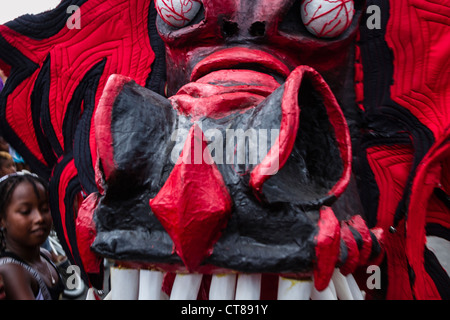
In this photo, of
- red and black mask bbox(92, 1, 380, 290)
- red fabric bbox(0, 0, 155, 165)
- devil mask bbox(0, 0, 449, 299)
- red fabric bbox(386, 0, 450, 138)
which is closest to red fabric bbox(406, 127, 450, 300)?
devil mask bbox(0, 0, 449, 299)

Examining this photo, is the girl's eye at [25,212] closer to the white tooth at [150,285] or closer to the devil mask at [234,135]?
the devil mask at [234,135]

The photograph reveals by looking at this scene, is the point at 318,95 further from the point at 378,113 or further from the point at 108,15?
the point at 108,15

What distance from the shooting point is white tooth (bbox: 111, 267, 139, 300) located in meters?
0.93

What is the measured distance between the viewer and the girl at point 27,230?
1.97 meters

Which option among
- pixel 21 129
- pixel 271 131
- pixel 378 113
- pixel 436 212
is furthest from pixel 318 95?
pixel 21 129

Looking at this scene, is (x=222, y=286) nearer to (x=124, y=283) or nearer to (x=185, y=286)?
(x=185, y=286)

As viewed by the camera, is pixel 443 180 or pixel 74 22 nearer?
pixel 443 180

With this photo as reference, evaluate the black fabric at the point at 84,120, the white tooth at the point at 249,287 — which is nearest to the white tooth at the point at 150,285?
the white tooth at the point at 249,287

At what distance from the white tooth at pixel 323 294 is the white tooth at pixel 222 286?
17cm

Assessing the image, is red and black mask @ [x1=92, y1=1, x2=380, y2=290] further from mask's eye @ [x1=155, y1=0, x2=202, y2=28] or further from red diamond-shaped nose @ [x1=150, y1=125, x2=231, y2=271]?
mask's eye @ [x1=155, y1=0, x2=202, y2=28]

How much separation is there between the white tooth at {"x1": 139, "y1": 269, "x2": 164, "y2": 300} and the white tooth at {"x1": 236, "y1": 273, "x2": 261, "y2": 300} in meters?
0.15

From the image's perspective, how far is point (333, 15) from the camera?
4.08 feet

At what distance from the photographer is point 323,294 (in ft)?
3.08

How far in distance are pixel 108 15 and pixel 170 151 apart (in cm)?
91
